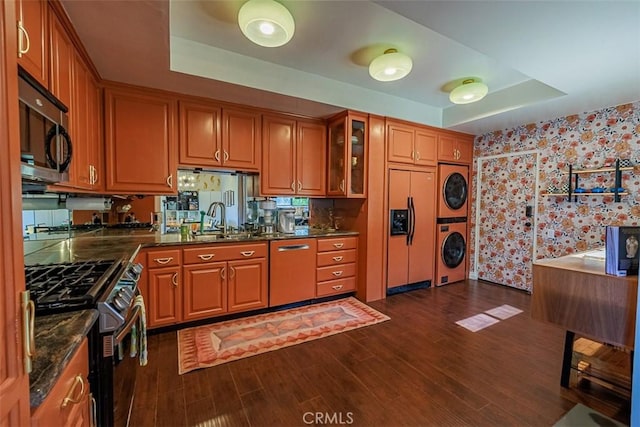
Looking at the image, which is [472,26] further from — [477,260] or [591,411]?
[477,260]

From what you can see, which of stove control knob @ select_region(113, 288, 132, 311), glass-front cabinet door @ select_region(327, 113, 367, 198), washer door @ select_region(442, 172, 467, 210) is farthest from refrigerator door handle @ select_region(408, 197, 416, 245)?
stove control knob @ select_region(113, 288, 132, 311)

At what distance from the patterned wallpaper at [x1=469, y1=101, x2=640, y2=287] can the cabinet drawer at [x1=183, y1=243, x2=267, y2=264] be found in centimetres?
A: 371

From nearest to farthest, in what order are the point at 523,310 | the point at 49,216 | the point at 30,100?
the point at 30,100
the point at 49,216
the point at 523,310

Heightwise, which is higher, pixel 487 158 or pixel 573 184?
pixel 487 158

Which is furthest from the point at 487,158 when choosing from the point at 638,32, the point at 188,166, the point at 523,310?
the point at 188,166

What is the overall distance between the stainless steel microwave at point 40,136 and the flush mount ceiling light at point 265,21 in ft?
3.86

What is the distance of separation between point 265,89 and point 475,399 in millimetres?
2989

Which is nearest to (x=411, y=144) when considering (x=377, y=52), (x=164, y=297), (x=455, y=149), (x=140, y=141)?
(x=455, y=149)

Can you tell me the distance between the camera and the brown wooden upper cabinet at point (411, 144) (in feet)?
12.0

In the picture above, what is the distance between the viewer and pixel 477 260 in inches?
177

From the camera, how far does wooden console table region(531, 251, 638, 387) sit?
57.2 inches

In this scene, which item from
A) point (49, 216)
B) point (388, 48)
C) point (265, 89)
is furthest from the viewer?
point (265, 89)

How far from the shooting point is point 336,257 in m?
3.48

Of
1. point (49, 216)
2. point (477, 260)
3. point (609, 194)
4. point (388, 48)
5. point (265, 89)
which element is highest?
→ point (388, 48)
